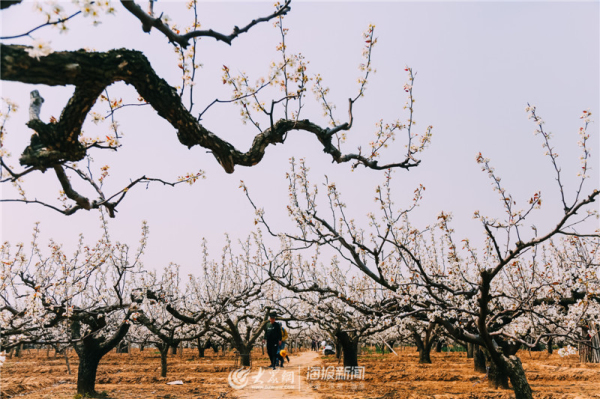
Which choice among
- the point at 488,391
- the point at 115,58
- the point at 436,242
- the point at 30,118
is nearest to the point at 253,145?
the point at 115,58

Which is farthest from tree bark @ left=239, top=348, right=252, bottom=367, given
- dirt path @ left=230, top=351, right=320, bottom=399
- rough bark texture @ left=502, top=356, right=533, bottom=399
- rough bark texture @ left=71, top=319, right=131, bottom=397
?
rough bark texture @ left=502, top=356, right=533, bottom=399

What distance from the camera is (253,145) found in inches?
153

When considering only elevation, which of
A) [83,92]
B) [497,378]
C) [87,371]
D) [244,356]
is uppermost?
[83,92]

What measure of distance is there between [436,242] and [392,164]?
41.8 feet

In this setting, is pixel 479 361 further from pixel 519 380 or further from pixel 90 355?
pixel 90 355

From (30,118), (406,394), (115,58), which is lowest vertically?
(406,394)

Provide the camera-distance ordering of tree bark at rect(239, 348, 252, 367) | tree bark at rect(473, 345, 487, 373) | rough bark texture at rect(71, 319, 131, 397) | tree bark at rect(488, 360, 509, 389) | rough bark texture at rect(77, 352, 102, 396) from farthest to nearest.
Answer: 1. tree bark at rect(239, 348, 252, 367)
2. tree bark at rect(473, 345, 487, 373)
3. tree bark at rect(488, 360, 509, 389)
4. rough bark texture at rect(77, 352, 102, 396)
5. rough bark texture at rect(71, 319, 131, 397)

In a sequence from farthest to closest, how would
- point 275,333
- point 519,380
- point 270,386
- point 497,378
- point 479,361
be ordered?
point 479,361 < point 270,386 < point 275,333 < point 497,378 < point 519,380

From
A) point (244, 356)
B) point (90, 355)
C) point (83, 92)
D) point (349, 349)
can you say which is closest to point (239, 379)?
point (244, 356)

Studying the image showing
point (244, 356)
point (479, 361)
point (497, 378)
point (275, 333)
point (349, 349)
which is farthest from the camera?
point (244, 356)

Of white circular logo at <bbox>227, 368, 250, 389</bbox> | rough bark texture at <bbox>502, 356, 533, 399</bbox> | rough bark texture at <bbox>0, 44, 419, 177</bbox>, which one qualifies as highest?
rough bark texture at <bbox>0, 44, 419, 177</bbox>

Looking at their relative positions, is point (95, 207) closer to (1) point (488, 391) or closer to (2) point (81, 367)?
(2) point (81, 367)

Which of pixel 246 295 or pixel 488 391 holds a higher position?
pixel 246 295

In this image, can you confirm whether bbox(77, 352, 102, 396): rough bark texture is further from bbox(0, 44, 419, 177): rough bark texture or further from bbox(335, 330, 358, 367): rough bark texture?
bbox(0, 44, 419, 177): rough bark texture
